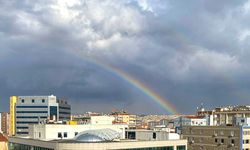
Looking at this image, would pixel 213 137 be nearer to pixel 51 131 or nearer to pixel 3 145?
pixel 51 131

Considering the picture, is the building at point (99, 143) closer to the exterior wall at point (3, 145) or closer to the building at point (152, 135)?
the building at point (152, 135)

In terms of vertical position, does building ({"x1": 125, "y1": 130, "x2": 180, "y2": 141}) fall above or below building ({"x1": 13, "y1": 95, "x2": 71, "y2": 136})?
below

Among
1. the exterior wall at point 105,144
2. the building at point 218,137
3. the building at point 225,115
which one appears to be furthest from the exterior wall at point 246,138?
the building at point 225,115

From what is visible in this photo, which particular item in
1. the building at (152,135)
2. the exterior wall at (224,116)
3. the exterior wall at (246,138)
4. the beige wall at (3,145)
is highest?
the exterior wall at (224,116)

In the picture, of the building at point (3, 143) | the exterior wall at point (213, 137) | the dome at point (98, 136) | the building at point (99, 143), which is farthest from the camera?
the exterior wall at point (213, 137)

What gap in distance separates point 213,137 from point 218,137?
1.65 metres

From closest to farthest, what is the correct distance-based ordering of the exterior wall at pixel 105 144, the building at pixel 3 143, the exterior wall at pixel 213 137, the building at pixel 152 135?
the exterior wall at pixel 105 144 < the building at pixel 152 135 < the building at pixel 3 143 < the exterior wall at pixel 213 137

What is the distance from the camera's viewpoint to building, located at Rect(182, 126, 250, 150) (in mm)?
96312


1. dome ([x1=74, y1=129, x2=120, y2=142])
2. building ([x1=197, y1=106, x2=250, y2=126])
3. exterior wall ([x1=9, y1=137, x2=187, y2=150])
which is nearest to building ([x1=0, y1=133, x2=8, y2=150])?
exterior wall ([x1=9, y1=137, x2=187, y2=150])

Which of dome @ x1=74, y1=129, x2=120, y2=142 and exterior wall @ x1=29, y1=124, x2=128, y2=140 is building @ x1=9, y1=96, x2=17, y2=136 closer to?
exterior wall @ x1=29, y1=124, x2=128, y2=140

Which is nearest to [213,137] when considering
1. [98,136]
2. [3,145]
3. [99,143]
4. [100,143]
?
[98,136]

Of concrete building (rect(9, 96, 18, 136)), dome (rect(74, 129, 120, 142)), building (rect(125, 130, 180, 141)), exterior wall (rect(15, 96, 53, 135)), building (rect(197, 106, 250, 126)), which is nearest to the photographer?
dome (rect(74, 129, 120, 142))

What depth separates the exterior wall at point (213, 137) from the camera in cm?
9725

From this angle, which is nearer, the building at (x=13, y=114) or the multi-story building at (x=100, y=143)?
the multi-story building at (x=100, y=143)
